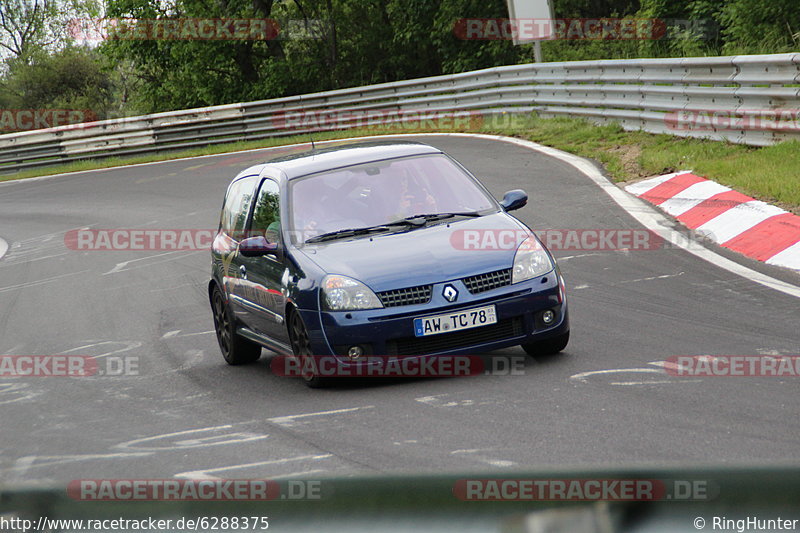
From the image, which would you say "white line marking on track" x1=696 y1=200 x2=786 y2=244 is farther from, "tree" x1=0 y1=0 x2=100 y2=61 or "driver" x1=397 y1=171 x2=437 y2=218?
"tree" x1=0 y1=0 x2=100 y2=61

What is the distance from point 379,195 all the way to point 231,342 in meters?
1.67

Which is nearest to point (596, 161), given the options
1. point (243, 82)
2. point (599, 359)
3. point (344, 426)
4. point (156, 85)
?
point (599, 359)

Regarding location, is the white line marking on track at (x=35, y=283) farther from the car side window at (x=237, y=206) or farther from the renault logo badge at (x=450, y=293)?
the renault logo badge at (x=450, y=293)

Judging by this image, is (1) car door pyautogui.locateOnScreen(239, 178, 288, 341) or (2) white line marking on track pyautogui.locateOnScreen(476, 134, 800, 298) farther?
(2) white line marking on track pyautogui.locateOnScreen(476, 134, 800, 298)

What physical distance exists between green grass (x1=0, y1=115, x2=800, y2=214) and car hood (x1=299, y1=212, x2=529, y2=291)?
14.2 ft

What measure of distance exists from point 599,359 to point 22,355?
5.28 meters

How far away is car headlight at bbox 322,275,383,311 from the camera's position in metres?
6.52

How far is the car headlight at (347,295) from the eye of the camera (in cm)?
652

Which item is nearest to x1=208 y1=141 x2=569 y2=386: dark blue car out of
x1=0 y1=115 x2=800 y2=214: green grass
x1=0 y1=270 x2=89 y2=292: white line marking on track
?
x1=0 y1=115 x2=800 y2=214: green grass

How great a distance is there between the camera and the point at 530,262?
6.88 meters

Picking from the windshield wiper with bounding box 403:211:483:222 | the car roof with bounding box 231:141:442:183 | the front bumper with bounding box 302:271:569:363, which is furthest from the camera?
the car roof with bounding box 231:141:442:183

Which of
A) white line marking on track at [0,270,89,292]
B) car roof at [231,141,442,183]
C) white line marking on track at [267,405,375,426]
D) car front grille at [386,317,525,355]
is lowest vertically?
white line marking on track at [0,270,89,292]

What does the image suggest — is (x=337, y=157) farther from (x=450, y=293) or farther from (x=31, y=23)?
(x=31, y=23)

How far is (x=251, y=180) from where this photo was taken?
848 cm
